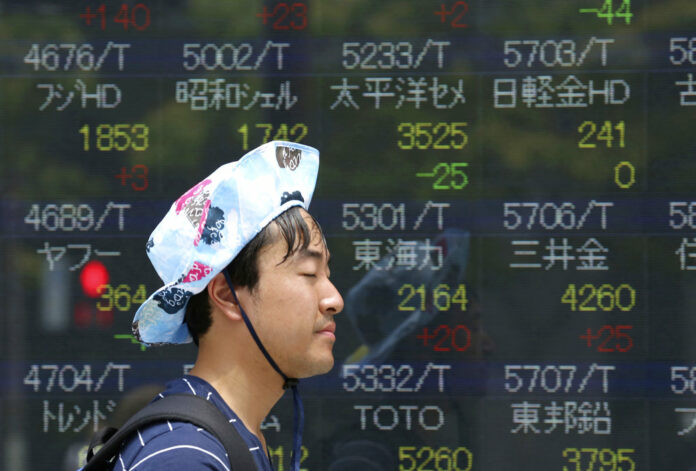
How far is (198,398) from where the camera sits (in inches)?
70.0

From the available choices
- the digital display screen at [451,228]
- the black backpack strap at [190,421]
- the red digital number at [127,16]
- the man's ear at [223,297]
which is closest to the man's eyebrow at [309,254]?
the man's ear at [223,297]

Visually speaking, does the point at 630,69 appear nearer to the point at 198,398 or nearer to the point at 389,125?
the point at 389,125

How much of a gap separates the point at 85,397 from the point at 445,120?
1.66 meters

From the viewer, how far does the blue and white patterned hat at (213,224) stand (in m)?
1.87

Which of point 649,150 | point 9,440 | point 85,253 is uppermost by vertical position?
point 649,150

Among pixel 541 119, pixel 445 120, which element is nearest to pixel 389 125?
pixel 445 120

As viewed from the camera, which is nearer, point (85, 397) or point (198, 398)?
point (198, 398)

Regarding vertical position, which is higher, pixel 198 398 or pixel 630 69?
pixel 630 69

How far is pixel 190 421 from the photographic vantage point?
1706 millimetres

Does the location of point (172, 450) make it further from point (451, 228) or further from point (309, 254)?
point (451, 228)

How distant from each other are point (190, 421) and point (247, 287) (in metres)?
0.31

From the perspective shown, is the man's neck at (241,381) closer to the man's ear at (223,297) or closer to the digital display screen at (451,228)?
the man's ear at (223,297)

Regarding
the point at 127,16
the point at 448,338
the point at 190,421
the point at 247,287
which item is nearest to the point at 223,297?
the point at 247,287

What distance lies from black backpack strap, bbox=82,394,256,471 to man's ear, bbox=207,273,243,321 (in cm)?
21
